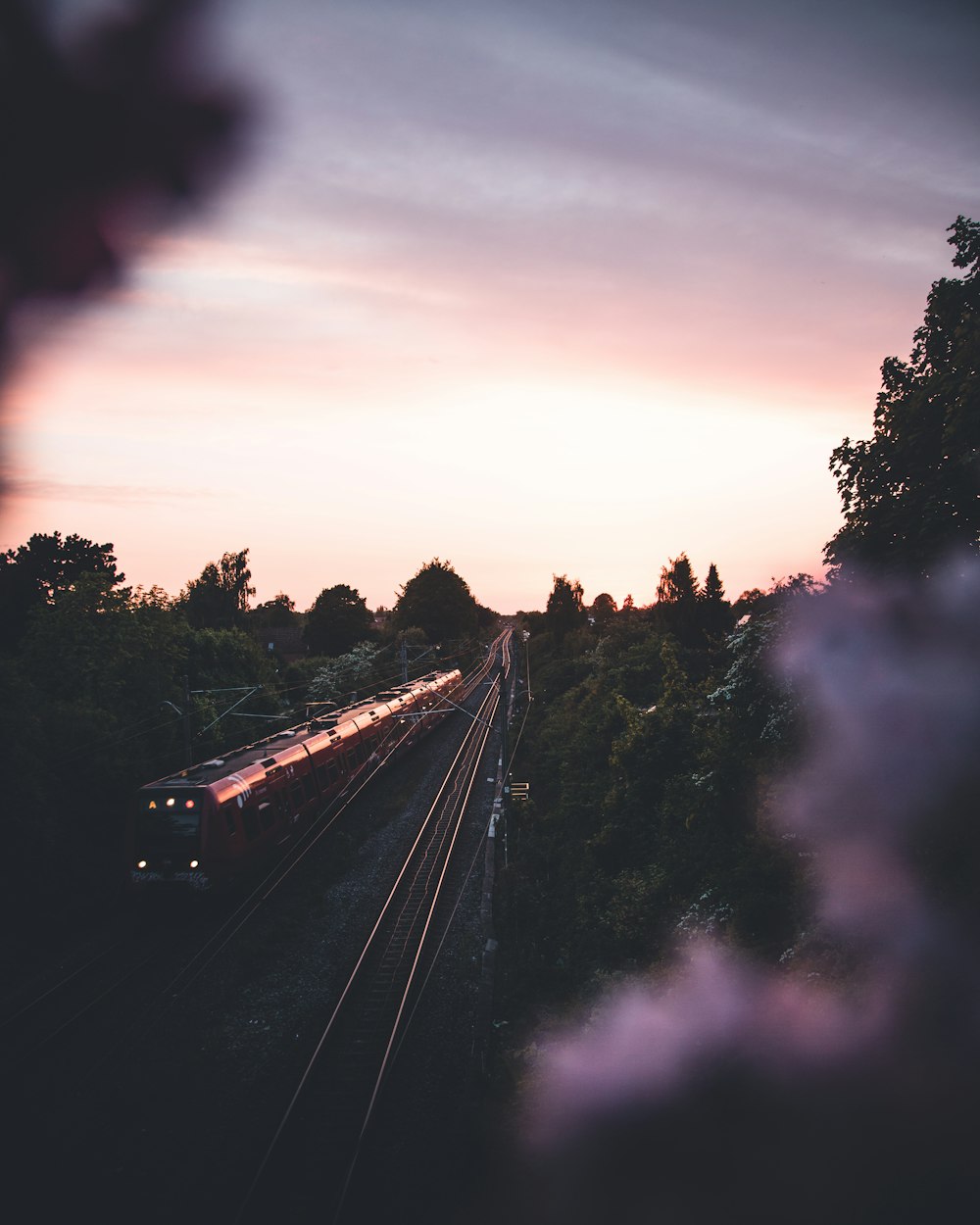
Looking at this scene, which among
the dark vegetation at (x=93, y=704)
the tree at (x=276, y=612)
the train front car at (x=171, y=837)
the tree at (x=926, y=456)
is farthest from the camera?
the tree at (x=276, y=612)

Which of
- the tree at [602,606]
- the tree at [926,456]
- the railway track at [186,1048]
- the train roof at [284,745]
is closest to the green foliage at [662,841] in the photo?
the tree at [926,456]

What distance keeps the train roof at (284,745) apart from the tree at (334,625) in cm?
3057

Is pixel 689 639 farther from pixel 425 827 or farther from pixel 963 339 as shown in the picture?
pixel 963 339

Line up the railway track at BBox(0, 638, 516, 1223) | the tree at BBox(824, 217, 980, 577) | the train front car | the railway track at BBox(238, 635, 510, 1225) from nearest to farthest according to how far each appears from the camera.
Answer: the railway track at BBox(238, 635, 510, 1225)
the railway track at BBox(0, 638, 516, 1223)
the tree at BBox(824, 217, 980, 577)
the train front car

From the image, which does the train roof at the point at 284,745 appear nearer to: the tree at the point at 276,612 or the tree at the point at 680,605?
the tree at the point at 680,605

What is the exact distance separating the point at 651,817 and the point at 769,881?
595 cm

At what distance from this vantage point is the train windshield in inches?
531

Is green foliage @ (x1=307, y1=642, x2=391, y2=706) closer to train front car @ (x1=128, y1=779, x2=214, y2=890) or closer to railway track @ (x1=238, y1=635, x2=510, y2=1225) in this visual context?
railway track @ (x1=238, y1=635, x2=510, y2=1225)

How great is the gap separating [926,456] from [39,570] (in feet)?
128

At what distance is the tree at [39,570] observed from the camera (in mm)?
29747

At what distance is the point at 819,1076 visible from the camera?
7.01 metres

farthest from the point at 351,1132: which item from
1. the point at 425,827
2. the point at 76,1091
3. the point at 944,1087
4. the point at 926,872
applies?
the point at 425,827

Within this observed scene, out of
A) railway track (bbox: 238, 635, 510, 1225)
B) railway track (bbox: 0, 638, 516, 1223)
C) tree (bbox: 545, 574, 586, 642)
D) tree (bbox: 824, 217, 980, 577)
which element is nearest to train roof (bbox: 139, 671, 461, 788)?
railway track (bbox: 0, 638, 516, 1223)

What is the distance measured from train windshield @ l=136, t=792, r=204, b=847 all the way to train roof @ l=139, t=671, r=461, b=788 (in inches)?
12.6
